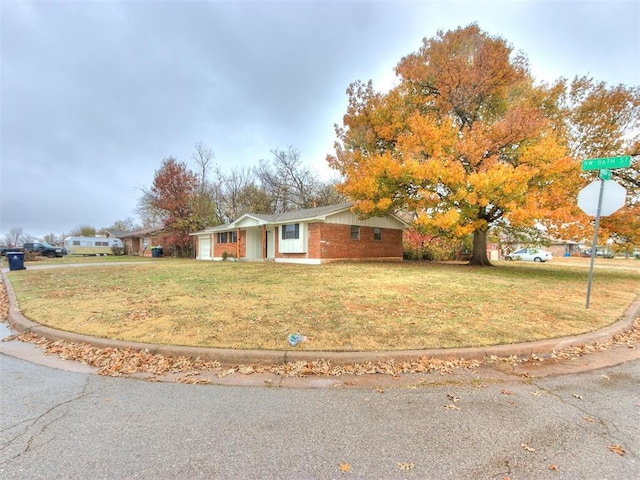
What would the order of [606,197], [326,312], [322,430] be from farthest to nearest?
[606,197] < [326,312] < [322,430]

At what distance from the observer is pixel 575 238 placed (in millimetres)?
12352

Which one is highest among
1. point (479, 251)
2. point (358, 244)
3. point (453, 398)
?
point (358, 244)

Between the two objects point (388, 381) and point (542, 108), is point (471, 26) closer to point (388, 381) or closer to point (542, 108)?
point (542, 108)

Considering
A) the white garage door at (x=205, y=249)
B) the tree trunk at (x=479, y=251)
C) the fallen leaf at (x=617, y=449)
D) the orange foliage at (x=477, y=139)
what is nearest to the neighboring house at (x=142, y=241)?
the white garage door at (x=205, y=249)

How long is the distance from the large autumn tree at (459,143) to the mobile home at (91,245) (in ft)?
149

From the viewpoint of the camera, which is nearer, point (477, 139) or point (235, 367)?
point (235, 367)

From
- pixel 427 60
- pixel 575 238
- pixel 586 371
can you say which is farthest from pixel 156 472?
pixel 427 60

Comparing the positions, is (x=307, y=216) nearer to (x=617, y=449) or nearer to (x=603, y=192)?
(x=603, y=192)

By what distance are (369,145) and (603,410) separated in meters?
16.1

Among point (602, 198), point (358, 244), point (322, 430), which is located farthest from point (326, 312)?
point (358, 244)

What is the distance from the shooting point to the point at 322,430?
2664mm

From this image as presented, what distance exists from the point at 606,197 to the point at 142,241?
46.3m

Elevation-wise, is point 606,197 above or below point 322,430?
above

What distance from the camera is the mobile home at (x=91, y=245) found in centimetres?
4712
